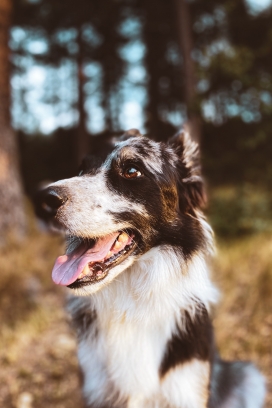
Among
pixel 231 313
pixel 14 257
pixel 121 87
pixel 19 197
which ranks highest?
pixel 121 87

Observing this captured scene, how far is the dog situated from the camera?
200 centimetres

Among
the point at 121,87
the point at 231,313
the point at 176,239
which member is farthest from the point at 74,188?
the point at 121,87

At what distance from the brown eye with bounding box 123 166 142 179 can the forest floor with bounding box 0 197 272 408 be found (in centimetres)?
177

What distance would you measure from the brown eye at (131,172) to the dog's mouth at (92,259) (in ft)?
1.02

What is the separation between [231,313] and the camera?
427 cm

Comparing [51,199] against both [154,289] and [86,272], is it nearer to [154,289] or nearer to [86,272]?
[86,272]

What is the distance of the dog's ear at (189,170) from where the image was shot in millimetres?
2387

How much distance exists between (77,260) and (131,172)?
1.86 ft

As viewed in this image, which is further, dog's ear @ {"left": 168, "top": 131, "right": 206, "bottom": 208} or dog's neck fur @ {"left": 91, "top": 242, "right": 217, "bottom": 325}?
dog's ear @ {"left": 168, "top": 131, "right": 206, "bottom": 208}

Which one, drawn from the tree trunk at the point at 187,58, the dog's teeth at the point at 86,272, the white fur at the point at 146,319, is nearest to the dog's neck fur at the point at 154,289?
the white fur at the point at 146,319

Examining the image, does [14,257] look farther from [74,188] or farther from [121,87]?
[121,87]

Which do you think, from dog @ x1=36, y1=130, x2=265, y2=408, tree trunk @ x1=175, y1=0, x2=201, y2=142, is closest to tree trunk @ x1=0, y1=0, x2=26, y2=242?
tree trunk @ x1=175, y1=0, x2=201, y2=142

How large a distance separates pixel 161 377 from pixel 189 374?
0.54 feet

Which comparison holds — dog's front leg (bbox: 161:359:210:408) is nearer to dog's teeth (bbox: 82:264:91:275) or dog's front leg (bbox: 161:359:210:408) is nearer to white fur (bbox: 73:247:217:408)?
white fur (bbox: 73:247:217:408)
